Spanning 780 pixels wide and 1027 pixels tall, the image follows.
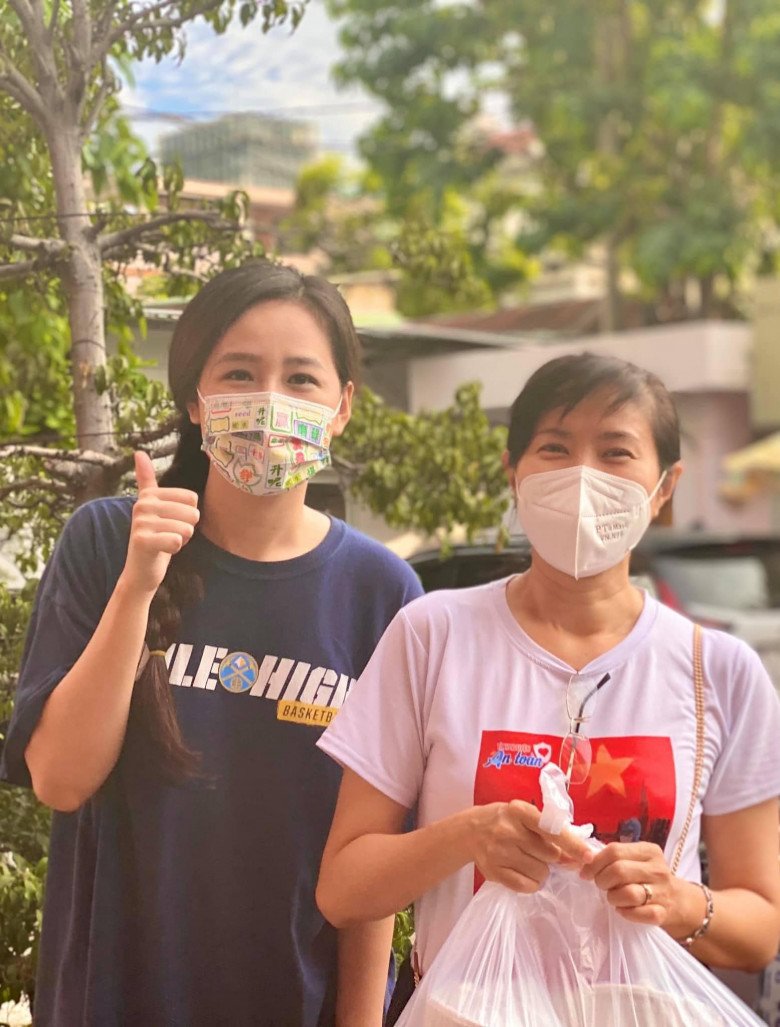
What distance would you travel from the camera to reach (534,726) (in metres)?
1.54

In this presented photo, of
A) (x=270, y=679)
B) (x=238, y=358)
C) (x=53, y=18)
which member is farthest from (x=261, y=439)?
(x=53, y=18)

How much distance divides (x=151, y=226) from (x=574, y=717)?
1157 millimetres

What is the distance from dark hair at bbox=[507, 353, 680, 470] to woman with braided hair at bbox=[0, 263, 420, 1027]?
268mm

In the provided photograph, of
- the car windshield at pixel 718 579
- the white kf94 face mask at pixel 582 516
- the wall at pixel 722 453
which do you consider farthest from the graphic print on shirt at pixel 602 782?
the wall at pixel 722 453

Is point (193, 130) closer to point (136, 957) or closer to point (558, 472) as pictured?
point (558, 472)

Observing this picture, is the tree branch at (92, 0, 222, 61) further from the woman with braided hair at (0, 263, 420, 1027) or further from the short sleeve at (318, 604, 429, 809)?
the short sleeve at (318, 604, 429, 809)

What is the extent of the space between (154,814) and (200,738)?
119 millimetres

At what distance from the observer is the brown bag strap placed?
153cm

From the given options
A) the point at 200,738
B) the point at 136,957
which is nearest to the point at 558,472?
the point at 200,738

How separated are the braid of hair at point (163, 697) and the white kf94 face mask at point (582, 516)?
0.49 metres

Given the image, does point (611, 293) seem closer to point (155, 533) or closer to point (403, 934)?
point (403, 934)

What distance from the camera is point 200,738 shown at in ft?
5.85

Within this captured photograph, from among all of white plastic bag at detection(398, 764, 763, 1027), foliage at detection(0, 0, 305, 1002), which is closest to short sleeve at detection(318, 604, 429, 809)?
white plastic bag at detection(398, 764, 763, 1027)

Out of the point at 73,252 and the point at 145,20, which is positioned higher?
the point at 145,20
